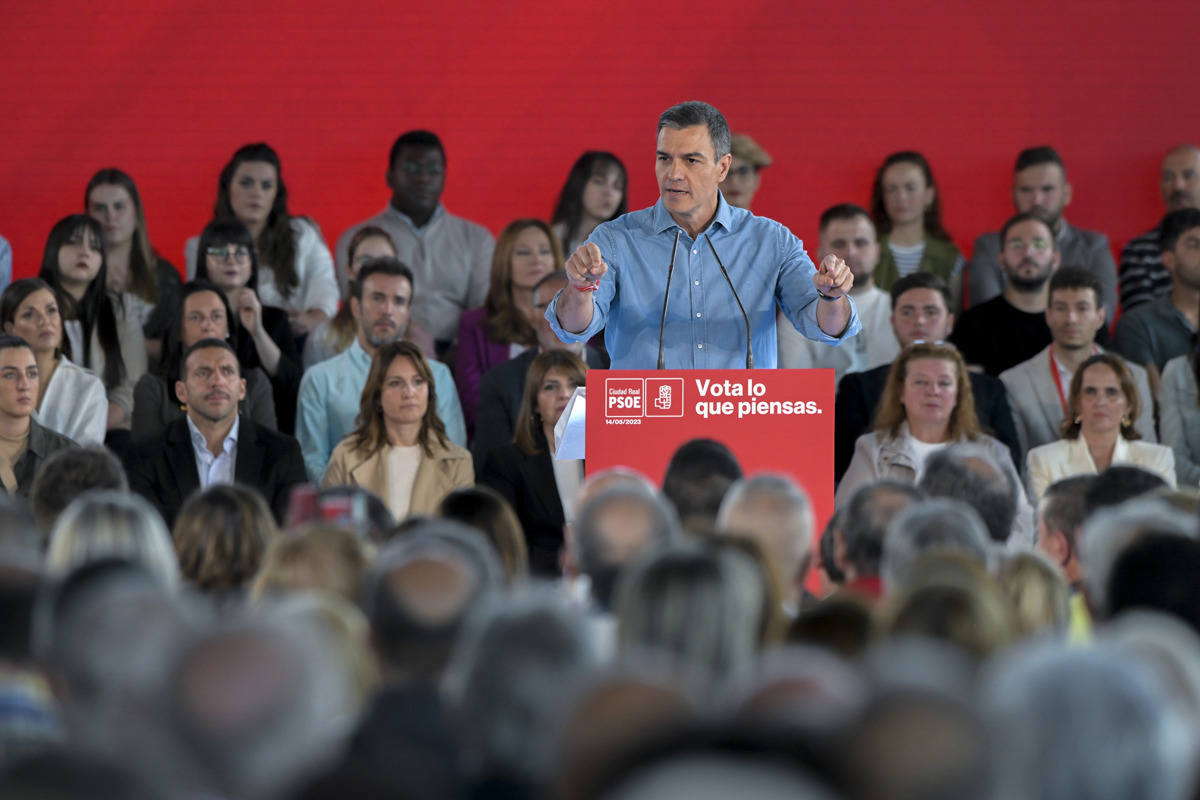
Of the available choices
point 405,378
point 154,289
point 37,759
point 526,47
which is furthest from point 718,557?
point 526,47

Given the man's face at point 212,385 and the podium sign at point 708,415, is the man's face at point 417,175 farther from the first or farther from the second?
the podium sign at point 708,415

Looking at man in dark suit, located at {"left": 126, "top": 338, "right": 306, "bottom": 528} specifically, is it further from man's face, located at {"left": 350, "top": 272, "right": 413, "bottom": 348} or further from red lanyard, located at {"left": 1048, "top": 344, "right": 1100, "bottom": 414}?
red lanyard, located at {"left": 1048, "top": 344, "right": 1100, "bottom": 414}

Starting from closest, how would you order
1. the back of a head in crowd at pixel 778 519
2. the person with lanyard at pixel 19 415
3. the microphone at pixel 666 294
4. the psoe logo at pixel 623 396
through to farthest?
1. the back of a head in crowd at pixel 778 519
2. the psoe logo at pixel 623 396
3. the microphone at pixel 666 294
4. the person with lanyard at pixel 19 415

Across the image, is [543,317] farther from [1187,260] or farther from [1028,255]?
[1187,260]

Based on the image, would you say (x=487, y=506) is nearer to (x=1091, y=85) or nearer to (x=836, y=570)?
(x=836, y=570)

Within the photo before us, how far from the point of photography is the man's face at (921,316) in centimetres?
496

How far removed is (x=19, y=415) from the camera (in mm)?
4195

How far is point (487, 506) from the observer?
2451 mm

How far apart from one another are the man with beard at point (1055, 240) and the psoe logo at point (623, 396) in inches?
130

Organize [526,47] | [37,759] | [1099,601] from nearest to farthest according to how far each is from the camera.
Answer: [37,759] → [1099,601] → [526,47]

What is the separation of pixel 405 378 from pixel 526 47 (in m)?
2.20

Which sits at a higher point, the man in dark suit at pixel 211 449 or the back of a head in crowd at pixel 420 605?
the man in dark suit at pixel 211 449

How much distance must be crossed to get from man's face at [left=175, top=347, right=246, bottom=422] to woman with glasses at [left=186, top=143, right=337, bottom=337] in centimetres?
111

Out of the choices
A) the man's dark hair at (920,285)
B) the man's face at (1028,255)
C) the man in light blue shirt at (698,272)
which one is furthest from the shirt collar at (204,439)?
the man's face at (1028,255)
